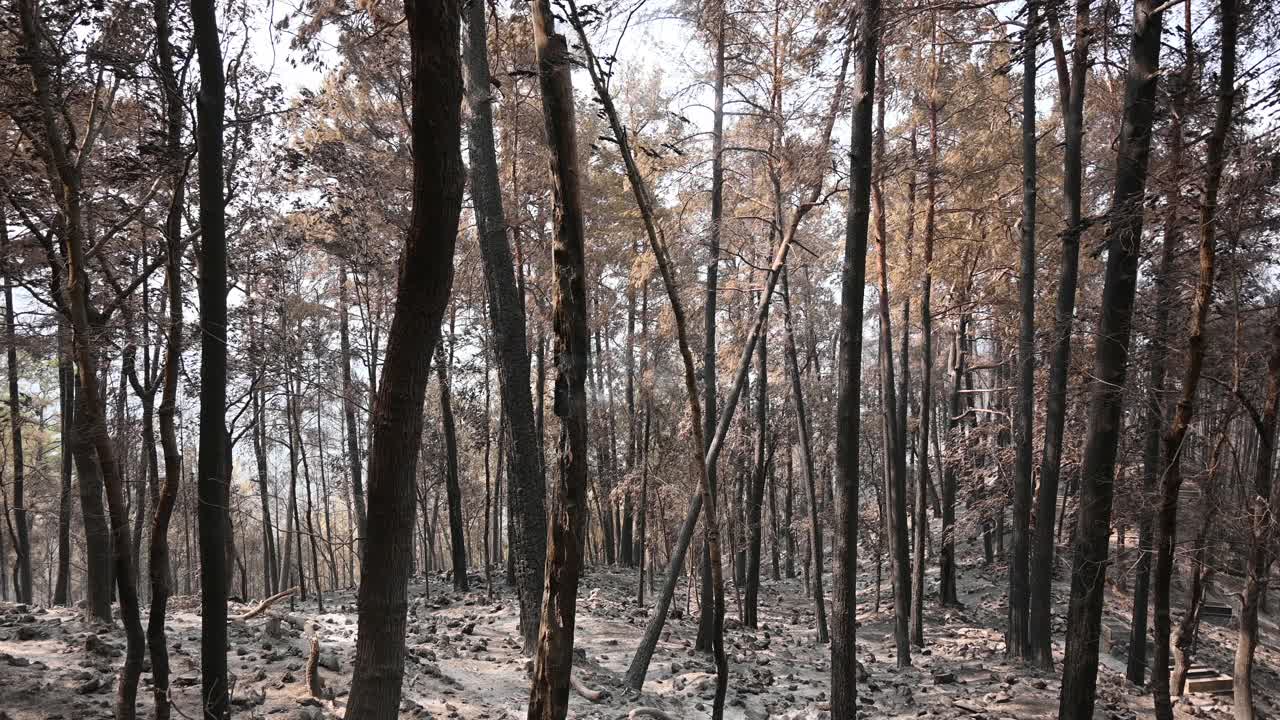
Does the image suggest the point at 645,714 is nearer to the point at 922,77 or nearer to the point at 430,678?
the point at 430,678

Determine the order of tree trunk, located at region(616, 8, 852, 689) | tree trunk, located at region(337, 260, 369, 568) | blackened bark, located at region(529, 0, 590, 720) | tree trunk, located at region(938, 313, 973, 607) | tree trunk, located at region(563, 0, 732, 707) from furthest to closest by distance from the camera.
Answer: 1. tree trunk, located at region(938, 313, 973, 607)
2. tree trunk, located at region(337, 260, 369, 568)
3. tree trunk, located at region(616, 8, 852, 689)
4. tree trunk, located at region(563, 0, 732, 707)
5. blackened bark, located at region(529, 0, 590, 720)

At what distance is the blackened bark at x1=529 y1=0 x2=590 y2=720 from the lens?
2.96m

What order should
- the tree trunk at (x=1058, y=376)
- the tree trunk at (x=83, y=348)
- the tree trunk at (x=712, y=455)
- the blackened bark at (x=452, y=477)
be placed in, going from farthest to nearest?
the blackened bark at (x=452, y=477) < the tree trunk at (x=1058, y=376) < the tree trunk at (x=712, y=455) < the tree trunk at (x=83, y=348)

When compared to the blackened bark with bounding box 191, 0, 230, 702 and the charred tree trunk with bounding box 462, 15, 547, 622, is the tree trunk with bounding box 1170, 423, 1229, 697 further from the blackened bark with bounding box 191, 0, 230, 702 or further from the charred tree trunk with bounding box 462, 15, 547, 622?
the blackened bark with bounding box 191, 0, 230, 702

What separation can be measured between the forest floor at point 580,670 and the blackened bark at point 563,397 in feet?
12.9

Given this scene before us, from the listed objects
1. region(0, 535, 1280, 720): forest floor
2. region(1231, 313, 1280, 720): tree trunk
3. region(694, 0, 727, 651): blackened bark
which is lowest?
region(0, 535, 1280, 720): forest floor

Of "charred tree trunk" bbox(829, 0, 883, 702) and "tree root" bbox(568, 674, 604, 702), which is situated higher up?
"charred tree trunk" bbox(829, 0, 883, 702)

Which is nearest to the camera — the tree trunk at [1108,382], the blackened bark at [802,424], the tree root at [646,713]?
the tree trunk at [1108,382]

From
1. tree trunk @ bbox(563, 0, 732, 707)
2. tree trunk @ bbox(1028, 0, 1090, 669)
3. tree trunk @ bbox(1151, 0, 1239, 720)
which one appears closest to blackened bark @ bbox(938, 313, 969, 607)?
tree trunk @ bbox(1028, 0, 1090, 669)

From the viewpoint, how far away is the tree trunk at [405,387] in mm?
2559

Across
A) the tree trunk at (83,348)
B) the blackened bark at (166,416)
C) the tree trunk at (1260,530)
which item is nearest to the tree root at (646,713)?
the blackened bark at (166,416)

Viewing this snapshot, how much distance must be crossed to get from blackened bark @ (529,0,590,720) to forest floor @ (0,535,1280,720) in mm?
3919

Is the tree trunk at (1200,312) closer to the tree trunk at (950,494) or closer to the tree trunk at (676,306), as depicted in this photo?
the tree trunk at (676,306)

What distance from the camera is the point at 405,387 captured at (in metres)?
2.67
